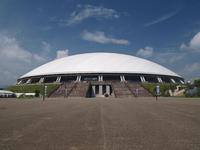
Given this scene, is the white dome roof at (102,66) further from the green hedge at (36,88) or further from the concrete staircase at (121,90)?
the concrete staircase at (121,90)

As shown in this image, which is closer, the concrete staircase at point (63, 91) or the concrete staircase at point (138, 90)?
the concrete staircase at point (138, 90)

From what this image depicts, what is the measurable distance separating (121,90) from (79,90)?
10.7 meters

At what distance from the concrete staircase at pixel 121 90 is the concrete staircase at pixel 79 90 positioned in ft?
24.3

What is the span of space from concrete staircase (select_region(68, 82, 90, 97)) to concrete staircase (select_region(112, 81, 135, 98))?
7413 mm

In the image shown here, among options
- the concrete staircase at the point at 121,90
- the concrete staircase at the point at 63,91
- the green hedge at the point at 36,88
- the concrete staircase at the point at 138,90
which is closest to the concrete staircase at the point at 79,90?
the concrete staircase at the point at 63,91

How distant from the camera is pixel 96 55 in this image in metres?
92.9

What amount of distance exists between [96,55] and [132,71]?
20.3 meters

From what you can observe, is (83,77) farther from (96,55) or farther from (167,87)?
(167,87)

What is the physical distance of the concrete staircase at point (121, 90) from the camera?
59094 millimetres

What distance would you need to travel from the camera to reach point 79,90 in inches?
2474

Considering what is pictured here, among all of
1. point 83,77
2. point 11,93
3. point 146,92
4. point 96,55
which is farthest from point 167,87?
point 11,93

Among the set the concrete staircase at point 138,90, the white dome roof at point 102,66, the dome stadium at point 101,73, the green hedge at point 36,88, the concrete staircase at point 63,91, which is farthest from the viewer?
the white dome roof at point 102,66

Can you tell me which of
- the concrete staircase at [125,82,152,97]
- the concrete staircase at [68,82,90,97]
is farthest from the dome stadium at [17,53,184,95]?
the concrete staircase at [125,82,152,97]

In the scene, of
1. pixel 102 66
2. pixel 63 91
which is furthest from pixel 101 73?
pixel 63 91
